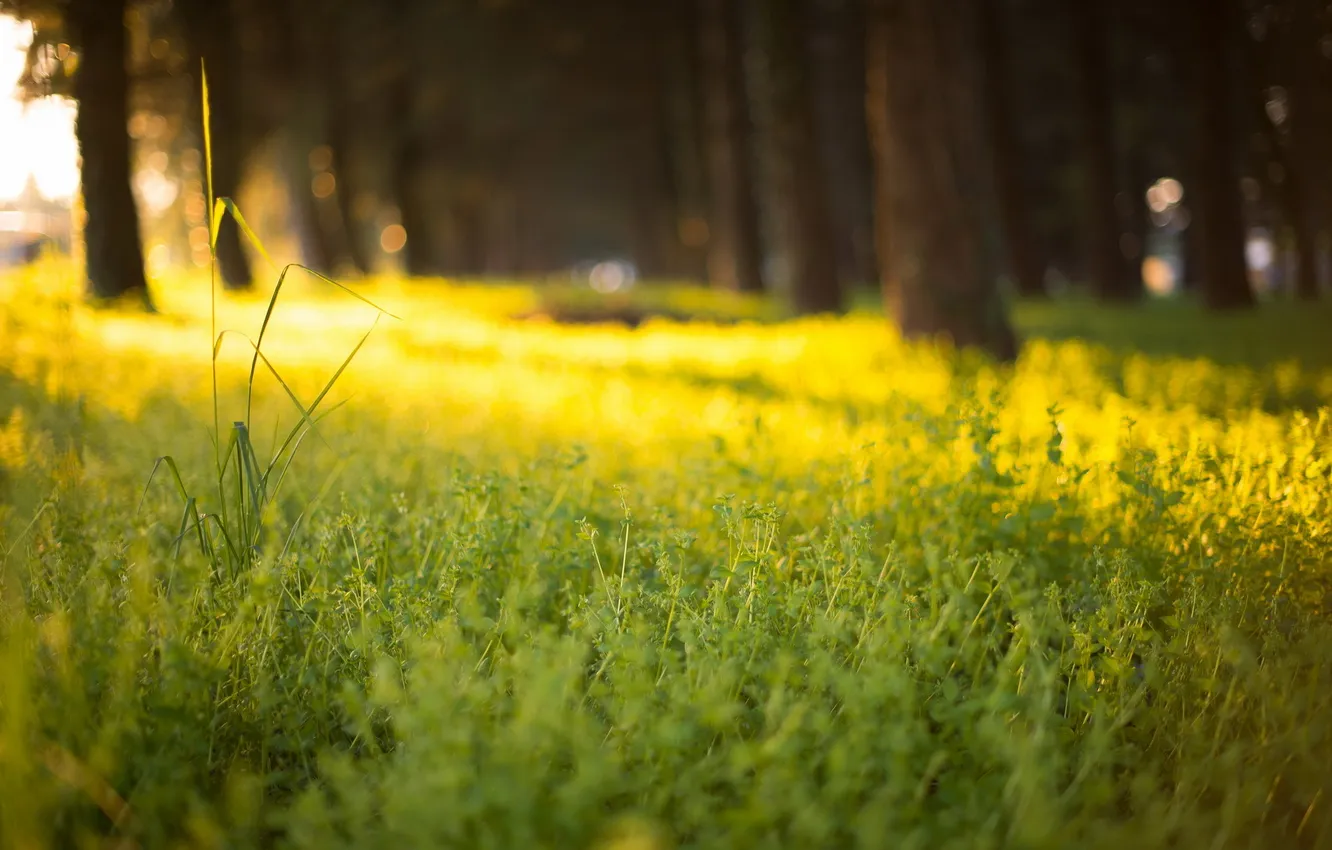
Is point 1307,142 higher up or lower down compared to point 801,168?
higher up

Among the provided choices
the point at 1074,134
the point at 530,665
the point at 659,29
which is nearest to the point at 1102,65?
the point at 1074,134

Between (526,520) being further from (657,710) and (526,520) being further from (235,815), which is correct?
(235,815)

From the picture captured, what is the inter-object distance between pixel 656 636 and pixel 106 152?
12149 mm

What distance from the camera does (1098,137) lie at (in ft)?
68.3

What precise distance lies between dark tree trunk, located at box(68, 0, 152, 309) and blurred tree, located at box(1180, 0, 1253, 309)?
56.6 feet

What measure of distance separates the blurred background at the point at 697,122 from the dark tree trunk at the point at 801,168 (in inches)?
1.4

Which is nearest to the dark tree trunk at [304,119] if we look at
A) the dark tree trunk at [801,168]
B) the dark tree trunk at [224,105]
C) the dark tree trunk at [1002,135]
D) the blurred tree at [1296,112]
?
the dark tree trunk at [224,105]

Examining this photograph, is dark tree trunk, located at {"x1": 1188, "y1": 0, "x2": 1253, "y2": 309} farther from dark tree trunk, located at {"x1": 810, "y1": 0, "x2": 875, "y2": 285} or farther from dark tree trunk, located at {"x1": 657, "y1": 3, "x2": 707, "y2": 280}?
dark tree trunk, located at {"x1": 657, "y1": 3, "x2": 707, "y2": 280}

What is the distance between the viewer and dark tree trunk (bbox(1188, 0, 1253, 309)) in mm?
17594

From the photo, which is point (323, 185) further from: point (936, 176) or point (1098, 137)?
point (936, 176)

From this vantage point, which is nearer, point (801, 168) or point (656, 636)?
point (656, 636)

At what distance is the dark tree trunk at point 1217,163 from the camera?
1759cm

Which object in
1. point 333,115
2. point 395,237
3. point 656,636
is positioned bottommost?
point 656,636

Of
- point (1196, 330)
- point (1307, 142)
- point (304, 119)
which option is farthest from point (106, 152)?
point (1307, 142)
